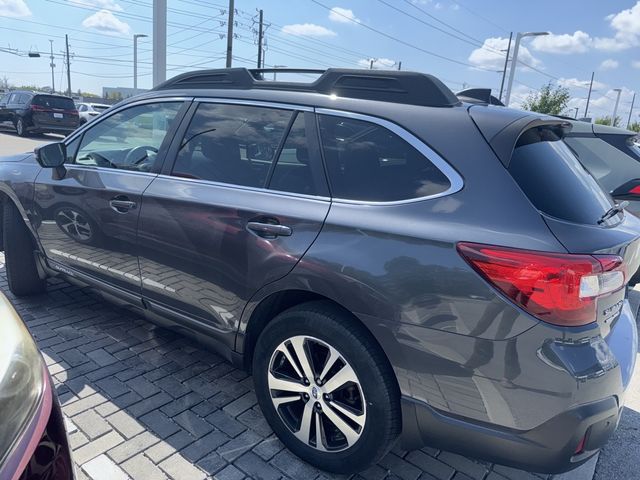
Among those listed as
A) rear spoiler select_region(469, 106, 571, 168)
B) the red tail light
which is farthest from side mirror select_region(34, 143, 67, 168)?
the red tail light

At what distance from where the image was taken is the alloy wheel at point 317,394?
2.13 meters

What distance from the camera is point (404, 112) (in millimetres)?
2109

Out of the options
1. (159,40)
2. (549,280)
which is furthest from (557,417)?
(159,40)

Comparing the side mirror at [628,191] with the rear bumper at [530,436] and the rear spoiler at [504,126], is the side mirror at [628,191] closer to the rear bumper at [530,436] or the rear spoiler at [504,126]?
the rear spoiler at [504,126]

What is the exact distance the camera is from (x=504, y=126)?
6.32ft

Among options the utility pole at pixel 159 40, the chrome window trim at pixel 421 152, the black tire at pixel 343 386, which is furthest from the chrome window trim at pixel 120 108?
the utility pole at pixel 159 40

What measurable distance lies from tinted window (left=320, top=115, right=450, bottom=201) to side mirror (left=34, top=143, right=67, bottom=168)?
6.95 ft

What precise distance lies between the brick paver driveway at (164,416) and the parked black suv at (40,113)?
1780 cm

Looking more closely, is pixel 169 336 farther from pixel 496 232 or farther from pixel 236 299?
pixel 496 232

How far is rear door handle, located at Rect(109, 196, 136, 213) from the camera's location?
294cm

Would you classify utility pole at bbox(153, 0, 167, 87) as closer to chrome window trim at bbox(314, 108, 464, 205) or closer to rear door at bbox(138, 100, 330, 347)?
rear door at bbox(138, 100, 330, 347)

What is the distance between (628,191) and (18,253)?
16.7 feet

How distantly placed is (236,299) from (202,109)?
116cm

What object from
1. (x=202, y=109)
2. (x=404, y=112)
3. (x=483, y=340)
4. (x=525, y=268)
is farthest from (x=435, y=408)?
(x=202, y=109)
